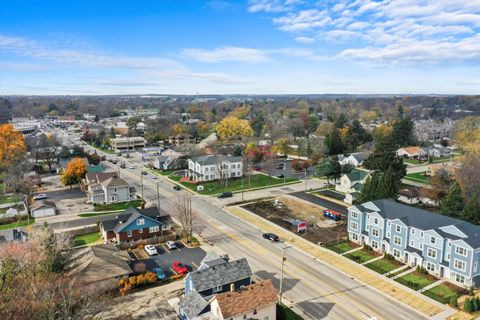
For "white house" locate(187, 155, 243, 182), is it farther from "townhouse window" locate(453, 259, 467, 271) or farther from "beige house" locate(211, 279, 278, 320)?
"townhouse window" locate(453, 259, 467, 271)

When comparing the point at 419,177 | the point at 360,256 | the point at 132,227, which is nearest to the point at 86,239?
the point at 132,227

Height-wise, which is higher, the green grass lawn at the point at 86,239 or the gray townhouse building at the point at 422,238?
the gray townhouse building at the point at 422,238

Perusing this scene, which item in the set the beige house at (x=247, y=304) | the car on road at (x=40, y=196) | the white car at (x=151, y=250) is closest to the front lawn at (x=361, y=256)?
the beige house at (x=247, y=304)

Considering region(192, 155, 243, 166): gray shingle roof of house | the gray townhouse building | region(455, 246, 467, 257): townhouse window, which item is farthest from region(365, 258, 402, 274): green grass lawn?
region(192, 155, 243, 166): gray shingle roof of house

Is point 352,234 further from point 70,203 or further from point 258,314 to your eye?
point 70,203

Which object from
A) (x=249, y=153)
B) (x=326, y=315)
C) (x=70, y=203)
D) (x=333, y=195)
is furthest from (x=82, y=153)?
(x=326, y=315)

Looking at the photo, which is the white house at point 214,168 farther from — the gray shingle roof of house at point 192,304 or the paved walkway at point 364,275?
the gray shingle roof of house at point 192,304

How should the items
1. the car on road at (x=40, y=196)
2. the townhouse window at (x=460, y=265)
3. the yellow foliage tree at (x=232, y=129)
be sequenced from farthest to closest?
the yellow foliage tree at (x=232, y=129) < the car on road at (x=40, y=196) < the townhouse window at (x=460, y=265)
